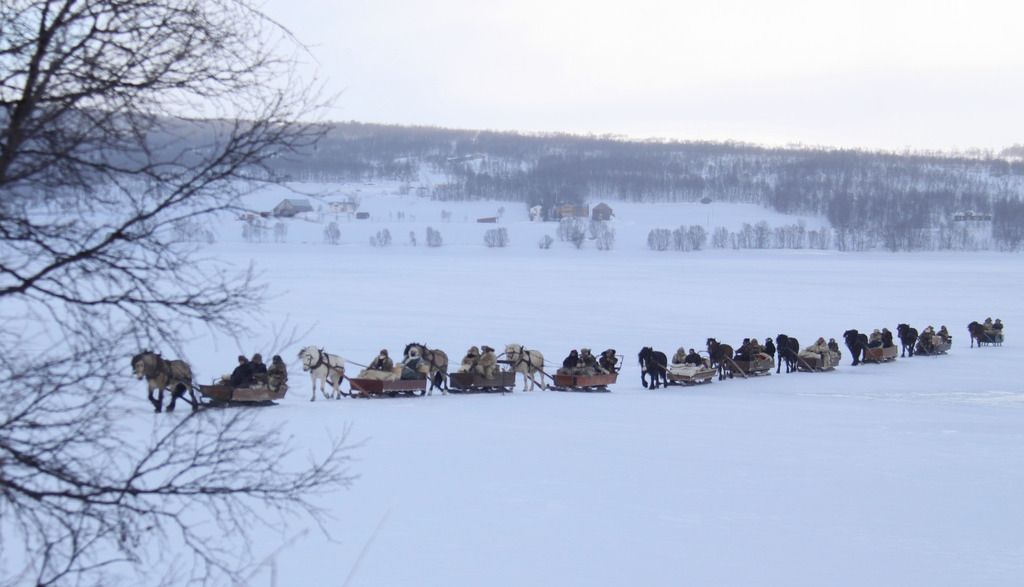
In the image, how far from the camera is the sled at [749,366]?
24578mm

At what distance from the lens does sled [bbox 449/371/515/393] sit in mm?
19203

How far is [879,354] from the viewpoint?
28547 millimetres

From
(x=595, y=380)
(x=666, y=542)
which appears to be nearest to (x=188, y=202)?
(x=666, y=542)

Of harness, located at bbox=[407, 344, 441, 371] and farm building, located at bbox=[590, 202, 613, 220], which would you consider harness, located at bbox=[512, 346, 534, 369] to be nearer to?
harness, located at bbox=[407, 344, 441, 371]

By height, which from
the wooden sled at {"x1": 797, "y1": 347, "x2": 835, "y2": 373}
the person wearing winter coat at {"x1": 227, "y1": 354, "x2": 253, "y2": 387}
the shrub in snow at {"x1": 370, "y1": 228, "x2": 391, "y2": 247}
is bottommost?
the wooden sled at {"x1": 797, "y1": 347, "x2": 835, "y2": 373}

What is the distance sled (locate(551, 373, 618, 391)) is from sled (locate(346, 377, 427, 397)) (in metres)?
3.88

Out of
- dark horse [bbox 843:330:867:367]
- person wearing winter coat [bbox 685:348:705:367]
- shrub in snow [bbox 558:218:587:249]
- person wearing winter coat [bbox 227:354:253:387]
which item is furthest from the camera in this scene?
shrub in snow [bbox 558:218:587:249]

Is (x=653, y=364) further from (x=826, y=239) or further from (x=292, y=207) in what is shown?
(x=826, y=239)

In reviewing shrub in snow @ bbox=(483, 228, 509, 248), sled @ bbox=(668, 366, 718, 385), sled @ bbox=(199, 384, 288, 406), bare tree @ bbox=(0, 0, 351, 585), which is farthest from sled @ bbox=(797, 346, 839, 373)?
shrub in snow @ bbox=(483, 228, 509, 248)

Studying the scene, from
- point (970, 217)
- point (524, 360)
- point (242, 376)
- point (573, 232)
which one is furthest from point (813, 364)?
point (970, 217)

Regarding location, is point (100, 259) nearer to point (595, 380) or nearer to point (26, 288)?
point (26, 288)

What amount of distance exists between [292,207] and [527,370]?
15321 mm

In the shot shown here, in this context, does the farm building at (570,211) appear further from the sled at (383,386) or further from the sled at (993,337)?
the sled at (383,386)

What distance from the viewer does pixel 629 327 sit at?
118ft
